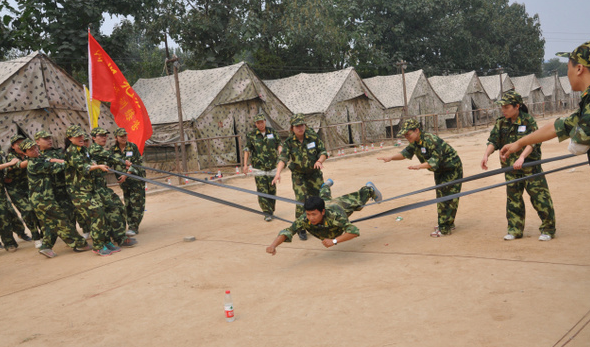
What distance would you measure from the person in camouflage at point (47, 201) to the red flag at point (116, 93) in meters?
5.56

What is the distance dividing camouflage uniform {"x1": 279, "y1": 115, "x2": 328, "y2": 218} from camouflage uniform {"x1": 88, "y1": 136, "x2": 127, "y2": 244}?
261 cm

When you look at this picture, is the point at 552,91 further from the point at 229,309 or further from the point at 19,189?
the point at 229,309

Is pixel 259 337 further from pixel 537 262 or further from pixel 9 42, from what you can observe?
pixel 9 42

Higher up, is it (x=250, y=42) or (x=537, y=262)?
(x=250, y=42)

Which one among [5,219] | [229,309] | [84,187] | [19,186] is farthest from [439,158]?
[5,219]

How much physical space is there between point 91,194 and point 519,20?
184 feet

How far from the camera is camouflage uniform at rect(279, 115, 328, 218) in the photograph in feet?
23.9

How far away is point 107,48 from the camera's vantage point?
85.1ft

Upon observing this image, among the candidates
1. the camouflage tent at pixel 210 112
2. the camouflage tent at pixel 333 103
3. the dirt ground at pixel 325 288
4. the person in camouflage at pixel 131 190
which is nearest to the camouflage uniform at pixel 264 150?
the dirt ground at pixel 325 288

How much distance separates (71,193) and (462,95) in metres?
31.9

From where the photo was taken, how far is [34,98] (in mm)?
14617

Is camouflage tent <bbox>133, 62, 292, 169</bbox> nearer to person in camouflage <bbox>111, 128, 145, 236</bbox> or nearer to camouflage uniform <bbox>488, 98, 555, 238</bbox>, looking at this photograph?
person in camouflage <bbox>111, 128, 145, 236</bbox>

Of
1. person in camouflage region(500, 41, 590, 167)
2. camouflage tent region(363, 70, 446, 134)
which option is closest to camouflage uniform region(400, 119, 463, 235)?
person in camouflage region(500, 41, 590, 167)

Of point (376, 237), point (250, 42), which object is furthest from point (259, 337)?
point (250, 42)
